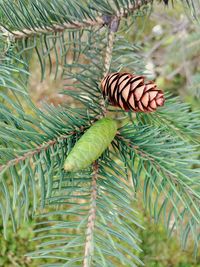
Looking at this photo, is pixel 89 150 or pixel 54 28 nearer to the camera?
pixel 89 150

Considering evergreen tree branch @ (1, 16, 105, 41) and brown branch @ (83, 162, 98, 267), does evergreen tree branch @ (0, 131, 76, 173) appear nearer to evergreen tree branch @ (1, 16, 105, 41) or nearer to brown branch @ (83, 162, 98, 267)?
brown branch @ (83, 162, 98, 267)

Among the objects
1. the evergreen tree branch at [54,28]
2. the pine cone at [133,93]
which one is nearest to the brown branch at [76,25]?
the evergreen tree branch at [54,28]

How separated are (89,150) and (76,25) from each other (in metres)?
0.23

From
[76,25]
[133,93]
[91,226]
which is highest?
[76,25]

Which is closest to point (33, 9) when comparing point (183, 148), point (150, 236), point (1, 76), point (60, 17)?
point (60, 17)

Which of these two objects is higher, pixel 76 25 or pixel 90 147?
pixel 76 25

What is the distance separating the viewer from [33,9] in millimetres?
487

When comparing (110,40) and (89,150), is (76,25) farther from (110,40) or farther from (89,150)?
(89,150)

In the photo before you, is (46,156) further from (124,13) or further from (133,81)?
(124,13)

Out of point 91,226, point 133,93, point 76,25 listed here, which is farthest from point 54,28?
point 91,226

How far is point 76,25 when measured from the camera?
53 cm

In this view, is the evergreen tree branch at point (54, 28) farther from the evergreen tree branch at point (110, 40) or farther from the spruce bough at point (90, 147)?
the spruce bough at point (90, 147)

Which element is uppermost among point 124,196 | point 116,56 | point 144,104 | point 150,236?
point 116,56

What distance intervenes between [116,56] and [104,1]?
0.11 meters
